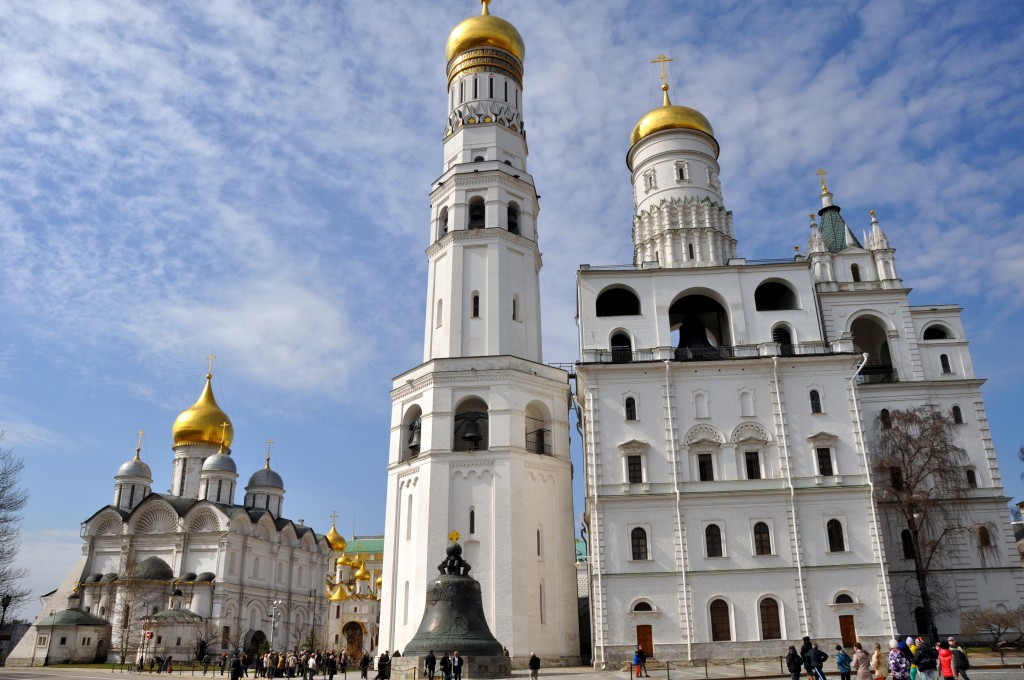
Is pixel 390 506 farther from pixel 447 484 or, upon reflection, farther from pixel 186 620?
pixel 186 620

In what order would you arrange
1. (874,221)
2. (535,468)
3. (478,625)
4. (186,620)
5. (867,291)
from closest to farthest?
(478,625), (535,468), (867,291), (874,221), (186,620)

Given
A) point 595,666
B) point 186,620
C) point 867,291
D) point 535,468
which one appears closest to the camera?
point 595,666

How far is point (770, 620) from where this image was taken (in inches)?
1157

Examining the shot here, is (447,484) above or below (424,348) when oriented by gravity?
below

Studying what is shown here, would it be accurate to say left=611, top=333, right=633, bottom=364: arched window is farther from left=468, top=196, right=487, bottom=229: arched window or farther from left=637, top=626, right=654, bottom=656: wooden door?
left=637, top=626, right=654, bottom=656: wooden door

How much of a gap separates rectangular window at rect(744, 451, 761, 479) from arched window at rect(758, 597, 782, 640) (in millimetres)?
4582

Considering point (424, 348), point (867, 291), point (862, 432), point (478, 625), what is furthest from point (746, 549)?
point (424, 348)

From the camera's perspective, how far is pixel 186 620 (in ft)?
153

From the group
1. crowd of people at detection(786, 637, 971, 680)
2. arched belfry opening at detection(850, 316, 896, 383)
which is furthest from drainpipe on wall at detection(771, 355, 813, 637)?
crowd of people at detection(786, 637, 971, 680)

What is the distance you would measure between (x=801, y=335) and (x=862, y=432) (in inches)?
188

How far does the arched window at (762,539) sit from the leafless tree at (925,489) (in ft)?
17.9

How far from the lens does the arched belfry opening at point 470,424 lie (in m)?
35.5

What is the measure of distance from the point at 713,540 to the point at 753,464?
11.3 ft

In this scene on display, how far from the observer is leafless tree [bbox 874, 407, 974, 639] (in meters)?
31.3
